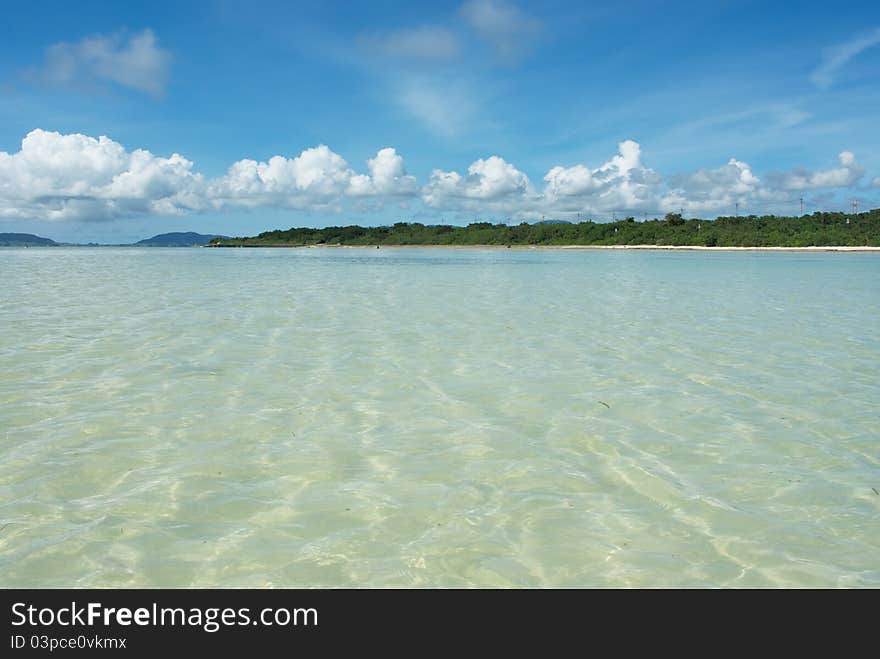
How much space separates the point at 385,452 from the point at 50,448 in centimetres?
351

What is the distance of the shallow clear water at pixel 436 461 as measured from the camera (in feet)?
15.2

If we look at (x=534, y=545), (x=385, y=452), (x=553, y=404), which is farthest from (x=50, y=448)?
(x=553, y=404)

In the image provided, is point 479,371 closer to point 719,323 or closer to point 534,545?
point 534,545

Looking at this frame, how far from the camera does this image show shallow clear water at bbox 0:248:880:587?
464 cm

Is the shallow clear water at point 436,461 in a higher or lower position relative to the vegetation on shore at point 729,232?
lower

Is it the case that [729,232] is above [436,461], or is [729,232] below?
above

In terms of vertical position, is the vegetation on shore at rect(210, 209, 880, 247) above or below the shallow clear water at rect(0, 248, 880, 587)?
above

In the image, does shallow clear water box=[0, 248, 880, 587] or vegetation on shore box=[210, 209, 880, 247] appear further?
vegetation on shore box=[210, 209, 880, 247]

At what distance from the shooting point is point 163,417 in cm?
805

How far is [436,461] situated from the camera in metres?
6.66

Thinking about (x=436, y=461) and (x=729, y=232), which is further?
(x=729, y=232)

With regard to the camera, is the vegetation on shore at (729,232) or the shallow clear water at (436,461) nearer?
the shallow clear water at (436,461)

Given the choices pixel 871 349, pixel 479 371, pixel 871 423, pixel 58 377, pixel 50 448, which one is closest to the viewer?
pixel 50 448
